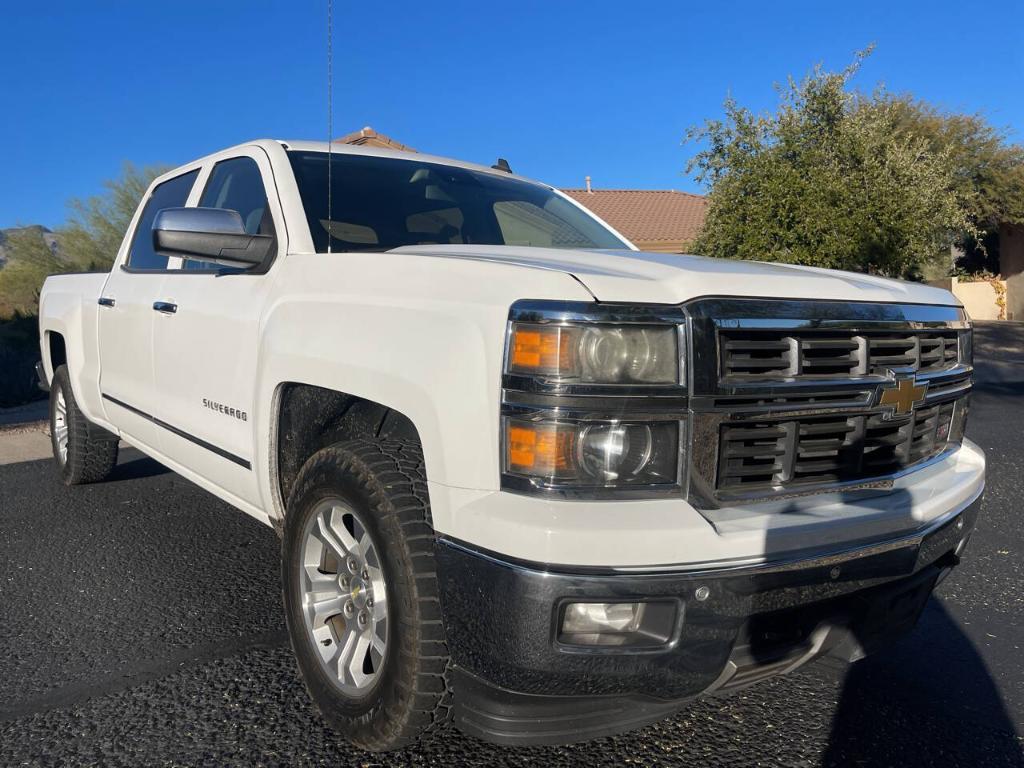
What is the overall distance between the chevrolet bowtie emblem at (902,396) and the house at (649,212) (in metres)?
21.4

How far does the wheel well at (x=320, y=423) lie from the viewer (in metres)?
2.43

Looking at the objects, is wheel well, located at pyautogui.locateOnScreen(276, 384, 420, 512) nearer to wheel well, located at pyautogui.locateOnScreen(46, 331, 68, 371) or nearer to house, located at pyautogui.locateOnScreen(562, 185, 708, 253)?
wheel well, located at pyautogui.locateOnScreen(46, 331, 68, 371)

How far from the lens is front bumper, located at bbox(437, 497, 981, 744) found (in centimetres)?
182

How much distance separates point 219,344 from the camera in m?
3.14

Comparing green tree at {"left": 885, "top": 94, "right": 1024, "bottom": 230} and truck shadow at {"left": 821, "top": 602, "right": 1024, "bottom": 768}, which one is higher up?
green tree at {"left": 885, "top": 94, "right": 1024, "bottom": 230}

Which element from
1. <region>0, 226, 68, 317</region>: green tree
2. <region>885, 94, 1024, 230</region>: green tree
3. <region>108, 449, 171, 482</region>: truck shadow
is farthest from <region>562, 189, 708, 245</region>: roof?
<region>108, 449, 171, 482</region>: truck shadow

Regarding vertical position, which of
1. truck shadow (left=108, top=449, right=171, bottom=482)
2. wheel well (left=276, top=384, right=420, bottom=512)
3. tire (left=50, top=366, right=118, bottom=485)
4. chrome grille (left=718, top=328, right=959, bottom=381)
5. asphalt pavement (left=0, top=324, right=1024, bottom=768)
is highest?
chrome grille (left=718, top=328, right=959, bottom=381)

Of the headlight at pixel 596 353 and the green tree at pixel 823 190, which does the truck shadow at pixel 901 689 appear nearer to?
the headlight at pixel 596 353

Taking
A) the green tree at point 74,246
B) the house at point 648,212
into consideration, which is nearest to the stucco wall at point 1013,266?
the house at point 648,212

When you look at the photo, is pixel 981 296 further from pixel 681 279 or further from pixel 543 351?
pixel 543 351

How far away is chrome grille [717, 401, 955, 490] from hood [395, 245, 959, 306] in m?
0.32

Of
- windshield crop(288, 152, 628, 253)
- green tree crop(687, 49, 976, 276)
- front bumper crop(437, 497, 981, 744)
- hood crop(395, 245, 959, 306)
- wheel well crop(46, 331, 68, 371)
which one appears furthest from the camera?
green tree crop(687, 49, 976, 276)

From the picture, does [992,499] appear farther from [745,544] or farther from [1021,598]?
[745,544]

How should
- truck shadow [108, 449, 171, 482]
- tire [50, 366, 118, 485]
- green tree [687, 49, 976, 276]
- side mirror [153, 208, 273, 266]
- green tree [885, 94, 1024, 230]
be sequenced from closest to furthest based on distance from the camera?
side mirror [153, 208, 273, 266] < tire [50, 366, 118, 485] < truck shadow [108, 449, 171, 482] < green tree [687, 49, 976, 276] < green tree [885, 94, 1024, 230]
